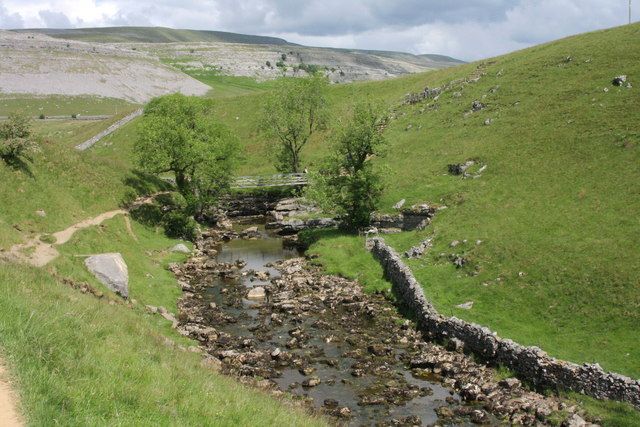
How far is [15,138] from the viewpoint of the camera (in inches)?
1741

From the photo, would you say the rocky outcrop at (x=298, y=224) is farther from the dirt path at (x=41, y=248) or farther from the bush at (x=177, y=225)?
the dirt path at (x=41, y=248)

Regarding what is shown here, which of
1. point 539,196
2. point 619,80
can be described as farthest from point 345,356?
point 619,80

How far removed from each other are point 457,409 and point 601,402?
6.04 m

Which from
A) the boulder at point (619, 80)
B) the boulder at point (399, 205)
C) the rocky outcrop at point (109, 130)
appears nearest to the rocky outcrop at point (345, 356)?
the boulder at point (399, 205)

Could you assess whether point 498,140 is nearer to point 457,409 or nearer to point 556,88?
point 556,88

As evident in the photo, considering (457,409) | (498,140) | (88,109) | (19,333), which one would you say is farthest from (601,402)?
(88,109)

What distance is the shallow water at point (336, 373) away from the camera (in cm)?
2425

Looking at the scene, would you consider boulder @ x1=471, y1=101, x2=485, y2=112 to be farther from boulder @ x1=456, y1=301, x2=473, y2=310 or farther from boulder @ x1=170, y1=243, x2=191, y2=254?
boulder @ x1=456, y1=301, x2=473, y2=310

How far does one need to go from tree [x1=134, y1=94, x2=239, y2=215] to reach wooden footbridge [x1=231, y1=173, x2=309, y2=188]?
20.6 feet

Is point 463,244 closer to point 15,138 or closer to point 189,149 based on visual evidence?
point 189,149

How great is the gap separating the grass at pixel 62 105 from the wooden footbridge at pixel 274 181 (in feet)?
282

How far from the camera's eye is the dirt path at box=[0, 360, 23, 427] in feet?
33.5

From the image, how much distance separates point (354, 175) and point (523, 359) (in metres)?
29.2

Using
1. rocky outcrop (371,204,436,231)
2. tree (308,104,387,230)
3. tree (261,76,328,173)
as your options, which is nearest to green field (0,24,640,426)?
rocky outcrop (371,204,436,231)
